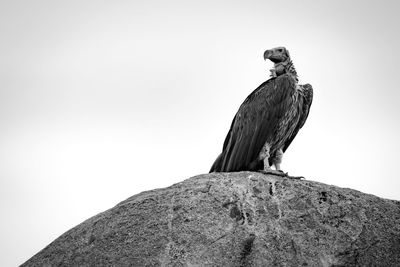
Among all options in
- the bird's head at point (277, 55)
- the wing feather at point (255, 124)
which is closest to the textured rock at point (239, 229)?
the wing feather at point (255, 124)

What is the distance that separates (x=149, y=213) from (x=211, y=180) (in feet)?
4.19

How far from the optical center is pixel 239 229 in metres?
9.44

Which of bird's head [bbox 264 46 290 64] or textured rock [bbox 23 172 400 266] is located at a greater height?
bird's head [bbox 264 46 290 64]

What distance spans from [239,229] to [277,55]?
6.31 m

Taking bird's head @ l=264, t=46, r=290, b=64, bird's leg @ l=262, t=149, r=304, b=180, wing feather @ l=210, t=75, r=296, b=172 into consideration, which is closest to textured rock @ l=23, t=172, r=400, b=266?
bird's leg @ l=262, t=149, r=304, b=180

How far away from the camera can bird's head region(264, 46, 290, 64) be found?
14648mm

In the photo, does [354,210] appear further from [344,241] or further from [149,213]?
[149,213]

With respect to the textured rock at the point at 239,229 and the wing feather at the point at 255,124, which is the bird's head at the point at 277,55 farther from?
the textured rock at the point at 239,229

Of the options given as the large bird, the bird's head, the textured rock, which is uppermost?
the bird's head

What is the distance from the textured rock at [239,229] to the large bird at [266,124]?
2.47 m

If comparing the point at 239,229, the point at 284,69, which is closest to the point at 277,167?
the point at 284,69

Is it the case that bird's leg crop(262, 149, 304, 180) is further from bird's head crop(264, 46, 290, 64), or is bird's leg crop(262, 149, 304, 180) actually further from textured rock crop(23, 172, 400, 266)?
bird's head crop(264, 46, 290, 64)

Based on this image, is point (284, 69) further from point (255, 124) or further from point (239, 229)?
point (239, 229)

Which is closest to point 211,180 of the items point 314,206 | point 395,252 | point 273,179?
point 273,179
